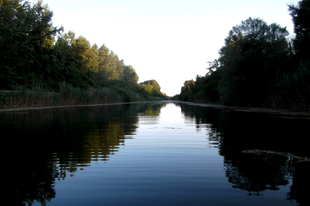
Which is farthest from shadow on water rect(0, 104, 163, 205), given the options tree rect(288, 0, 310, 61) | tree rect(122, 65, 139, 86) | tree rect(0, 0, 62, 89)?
tree rect(122, 65, 139, 86)

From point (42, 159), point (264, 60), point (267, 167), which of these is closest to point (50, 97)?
point (264, 60)

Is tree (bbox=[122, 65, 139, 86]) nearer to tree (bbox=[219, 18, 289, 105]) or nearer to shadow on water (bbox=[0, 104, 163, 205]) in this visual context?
tree (bbox=[219, 18, 289, 105])

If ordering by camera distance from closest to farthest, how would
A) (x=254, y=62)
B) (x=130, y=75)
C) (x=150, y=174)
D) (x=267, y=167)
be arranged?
(x=150, y=174)
(x=267, y=167)
(x=254, y=62)
(x=130, y=75)

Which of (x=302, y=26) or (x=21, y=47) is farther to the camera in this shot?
(x=21, y=47)

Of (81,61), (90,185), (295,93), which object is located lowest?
(90,185)

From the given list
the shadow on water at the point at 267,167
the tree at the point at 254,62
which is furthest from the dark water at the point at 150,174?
the tree at the point at 254,62

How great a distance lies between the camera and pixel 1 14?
38.6 m

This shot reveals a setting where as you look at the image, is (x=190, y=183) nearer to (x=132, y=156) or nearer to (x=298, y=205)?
(x=298, y=205)

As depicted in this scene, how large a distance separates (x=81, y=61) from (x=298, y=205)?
51907 millimetres

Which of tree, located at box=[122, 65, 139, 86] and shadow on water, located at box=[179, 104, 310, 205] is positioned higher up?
tree, located at box=[122, 65, 139, 86]

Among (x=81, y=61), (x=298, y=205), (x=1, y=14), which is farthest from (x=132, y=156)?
(x=81, y=61)

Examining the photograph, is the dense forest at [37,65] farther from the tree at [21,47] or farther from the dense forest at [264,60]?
the dense forest at [264,60]

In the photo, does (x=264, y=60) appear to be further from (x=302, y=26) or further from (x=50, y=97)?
(x=50, y=97)

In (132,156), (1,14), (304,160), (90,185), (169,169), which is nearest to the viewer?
(90,185)
